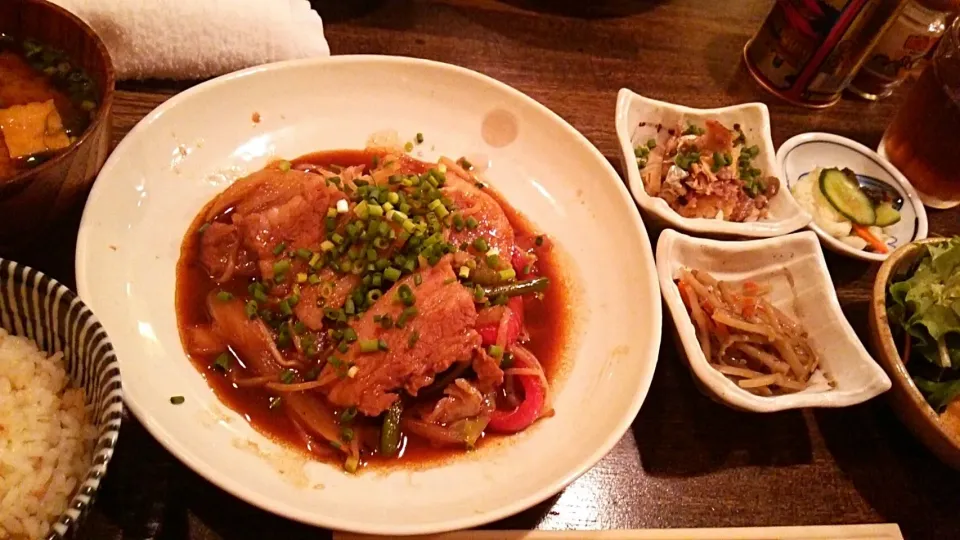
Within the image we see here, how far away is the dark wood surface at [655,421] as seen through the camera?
2041 millimetres

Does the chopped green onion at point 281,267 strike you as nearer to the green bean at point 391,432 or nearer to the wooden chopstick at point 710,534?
the green bean at point 391,432

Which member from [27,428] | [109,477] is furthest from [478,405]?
[27,428]

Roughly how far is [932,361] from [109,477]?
2.82m

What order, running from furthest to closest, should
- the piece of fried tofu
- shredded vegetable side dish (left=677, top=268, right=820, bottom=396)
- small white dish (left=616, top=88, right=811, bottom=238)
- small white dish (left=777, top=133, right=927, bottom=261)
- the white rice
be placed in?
small white dish (left=777, top=133, right=927, bottom=261) → small white dish (left=616, top=88, right=811, bottom=238) → shredded vegetable side dish (left=677, top=268, right=820, bottom=396) → the piece of fried tofu → the white rice

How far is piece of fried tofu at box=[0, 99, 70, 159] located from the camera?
2176 millimetres

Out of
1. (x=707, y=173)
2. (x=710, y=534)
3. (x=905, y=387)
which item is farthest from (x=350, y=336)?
(x=905, y=387)

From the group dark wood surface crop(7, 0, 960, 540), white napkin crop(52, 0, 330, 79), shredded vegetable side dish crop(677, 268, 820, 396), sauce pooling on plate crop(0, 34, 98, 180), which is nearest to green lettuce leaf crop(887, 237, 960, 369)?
dark wood surface crop(7, 0, 960, 540)

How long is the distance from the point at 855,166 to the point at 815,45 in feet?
2.17

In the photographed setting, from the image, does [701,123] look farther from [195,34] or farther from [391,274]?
[195,34]

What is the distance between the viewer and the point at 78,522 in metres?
1.47

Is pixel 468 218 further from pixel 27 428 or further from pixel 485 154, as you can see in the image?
pixel 27 428

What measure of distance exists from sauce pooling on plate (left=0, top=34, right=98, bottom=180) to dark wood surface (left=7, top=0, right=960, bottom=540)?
40cm

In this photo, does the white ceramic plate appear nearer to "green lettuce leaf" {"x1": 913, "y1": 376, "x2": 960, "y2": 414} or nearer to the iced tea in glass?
"green lettuce leaf" {"x1": 913, "y1": 376, "x2": 960, "y2": 414}

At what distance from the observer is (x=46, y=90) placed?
7.54 feet
